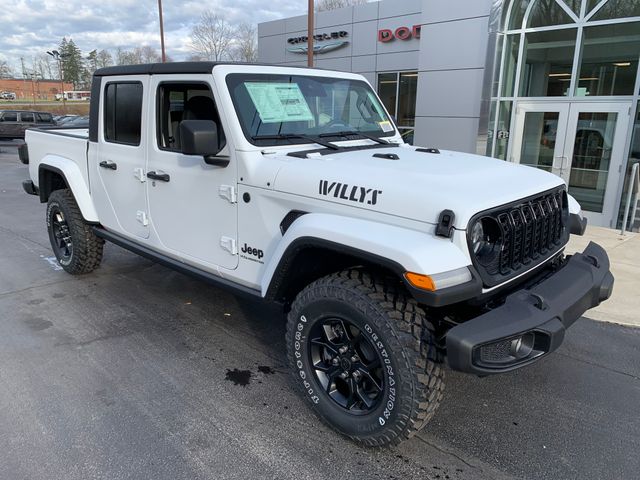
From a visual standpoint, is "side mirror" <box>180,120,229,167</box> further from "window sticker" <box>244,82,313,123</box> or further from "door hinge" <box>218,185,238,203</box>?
"window sticker" <box>244,82,313,123</box>

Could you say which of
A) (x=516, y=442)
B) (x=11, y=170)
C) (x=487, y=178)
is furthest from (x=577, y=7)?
(x=11, y=170)

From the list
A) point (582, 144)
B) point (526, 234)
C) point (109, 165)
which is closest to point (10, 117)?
point (109, 165)

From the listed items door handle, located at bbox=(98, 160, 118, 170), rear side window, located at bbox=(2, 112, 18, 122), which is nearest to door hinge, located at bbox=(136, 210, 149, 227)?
door handle, located at bbox=(98, 160, 118, 170)

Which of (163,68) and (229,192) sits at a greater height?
(163,68)

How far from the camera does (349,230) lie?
2492 mm

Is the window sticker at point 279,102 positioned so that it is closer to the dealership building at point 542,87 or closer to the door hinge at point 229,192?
the door hinge at point 229,192

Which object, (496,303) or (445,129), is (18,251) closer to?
(496,303)

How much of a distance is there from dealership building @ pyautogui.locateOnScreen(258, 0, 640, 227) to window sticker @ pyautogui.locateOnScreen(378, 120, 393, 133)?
19.9 ft

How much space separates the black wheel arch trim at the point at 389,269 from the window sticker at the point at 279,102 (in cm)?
103

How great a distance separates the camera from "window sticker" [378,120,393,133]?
404cm

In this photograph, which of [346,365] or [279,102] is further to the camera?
[279,102]

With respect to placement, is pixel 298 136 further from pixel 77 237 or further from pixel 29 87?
pixel 29 87

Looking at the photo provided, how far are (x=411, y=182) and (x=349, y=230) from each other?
406mm

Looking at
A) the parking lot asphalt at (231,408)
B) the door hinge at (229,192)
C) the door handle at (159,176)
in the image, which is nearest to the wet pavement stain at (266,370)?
the parking lot asphalt at (231,408)
